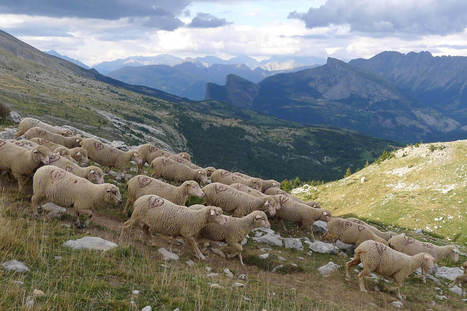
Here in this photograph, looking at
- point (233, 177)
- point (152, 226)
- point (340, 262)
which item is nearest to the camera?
point (152, 226)

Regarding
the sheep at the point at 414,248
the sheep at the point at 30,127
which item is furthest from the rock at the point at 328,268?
the sheep at the point at 30,127

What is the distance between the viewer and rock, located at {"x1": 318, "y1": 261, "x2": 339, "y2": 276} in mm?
14562

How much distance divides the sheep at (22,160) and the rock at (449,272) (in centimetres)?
2200

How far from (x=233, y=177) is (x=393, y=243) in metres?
11.0

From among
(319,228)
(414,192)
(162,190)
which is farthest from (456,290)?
(414,192)

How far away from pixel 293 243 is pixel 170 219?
23.8 ft

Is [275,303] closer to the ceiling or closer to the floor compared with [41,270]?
closer to the floor

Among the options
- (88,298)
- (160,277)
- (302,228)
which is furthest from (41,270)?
(302,228)

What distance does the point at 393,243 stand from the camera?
1869 cm

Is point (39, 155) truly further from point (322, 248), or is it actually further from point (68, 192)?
point (322, 248)

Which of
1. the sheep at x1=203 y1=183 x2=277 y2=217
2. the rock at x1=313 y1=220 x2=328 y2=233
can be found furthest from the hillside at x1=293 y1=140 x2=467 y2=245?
the sheep at x1=203 y1=183 x2=277 y2=217

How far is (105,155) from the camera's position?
22188 mm

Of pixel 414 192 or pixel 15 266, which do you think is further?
pixel 414 192

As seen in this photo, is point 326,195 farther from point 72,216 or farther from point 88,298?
point 88,298
